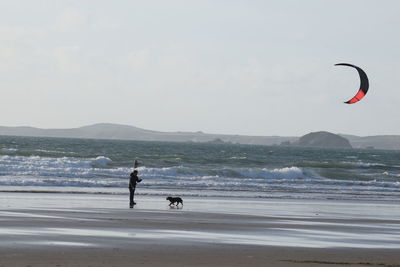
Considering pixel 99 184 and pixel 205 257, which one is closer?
pixel 205 257

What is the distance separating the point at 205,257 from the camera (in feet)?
41.1

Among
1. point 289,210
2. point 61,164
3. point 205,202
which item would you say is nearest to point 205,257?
point 289,210

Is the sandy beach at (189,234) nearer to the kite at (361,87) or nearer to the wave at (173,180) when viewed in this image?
the kite at (361,87)

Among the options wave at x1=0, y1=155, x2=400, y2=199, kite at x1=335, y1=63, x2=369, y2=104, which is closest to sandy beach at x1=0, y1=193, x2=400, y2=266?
kite at x1=335, y1=63, x2=369, y2=104

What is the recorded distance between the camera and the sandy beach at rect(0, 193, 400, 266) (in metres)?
12.2

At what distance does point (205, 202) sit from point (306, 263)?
14774 mm

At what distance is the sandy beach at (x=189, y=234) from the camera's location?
12.2m

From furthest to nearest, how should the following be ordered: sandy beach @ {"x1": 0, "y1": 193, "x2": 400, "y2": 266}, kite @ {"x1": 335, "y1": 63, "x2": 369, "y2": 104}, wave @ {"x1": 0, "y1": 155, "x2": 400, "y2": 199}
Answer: wave @ {"x1": 0, "y1": 155, "x2": 400, "y2": 199}
kite @ {"x1": 335, "y1": 63, "x2": 369, "y2": 104}
sandy beach @ {"x1": 0, "y1": 193, "x2": 400, "y2": 266}

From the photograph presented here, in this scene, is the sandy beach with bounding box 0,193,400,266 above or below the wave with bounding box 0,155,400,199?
below

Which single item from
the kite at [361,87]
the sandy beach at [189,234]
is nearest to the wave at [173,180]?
the sandy beach at [189,234]

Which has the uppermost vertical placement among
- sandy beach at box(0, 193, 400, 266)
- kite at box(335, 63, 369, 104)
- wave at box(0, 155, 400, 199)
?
kite at box(335, 63, 369, 104)

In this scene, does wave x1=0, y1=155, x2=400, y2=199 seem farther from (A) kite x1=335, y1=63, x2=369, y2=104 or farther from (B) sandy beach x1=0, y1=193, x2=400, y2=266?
(A) kite x1=335, y1=63, x2=369, y2=104

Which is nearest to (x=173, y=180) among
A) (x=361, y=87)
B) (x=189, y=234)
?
(x=361, y=87)

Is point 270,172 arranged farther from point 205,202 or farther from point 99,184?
point 205,202
